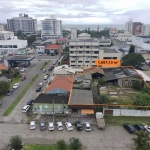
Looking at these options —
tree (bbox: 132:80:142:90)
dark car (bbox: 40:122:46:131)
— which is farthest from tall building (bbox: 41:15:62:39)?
dark car (bbox: 40:122:46:131)

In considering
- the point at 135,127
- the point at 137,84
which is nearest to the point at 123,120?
the point at 135,127

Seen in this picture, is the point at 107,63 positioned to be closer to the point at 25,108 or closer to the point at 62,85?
the point at 62,85

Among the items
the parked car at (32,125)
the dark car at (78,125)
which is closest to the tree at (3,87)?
the parked car at (32,125)

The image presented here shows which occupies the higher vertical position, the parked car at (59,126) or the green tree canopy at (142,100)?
the green tree canopy at (142,100)

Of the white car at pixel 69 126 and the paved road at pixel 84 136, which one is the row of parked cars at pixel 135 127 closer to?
the paved road at pixel 84 136

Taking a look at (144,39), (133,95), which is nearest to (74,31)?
(144,39)

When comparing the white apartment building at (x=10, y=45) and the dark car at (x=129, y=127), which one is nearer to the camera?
the dark car at (x=129, y=127)

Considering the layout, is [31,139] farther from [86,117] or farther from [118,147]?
[118,147]

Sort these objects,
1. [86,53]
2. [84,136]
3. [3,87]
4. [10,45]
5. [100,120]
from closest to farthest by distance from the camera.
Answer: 1. [84,136]
2. [100,120]
3. [3,87]
4. [86,53]
5. [10,45]
